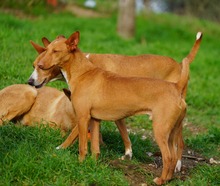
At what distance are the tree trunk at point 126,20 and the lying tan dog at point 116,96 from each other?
982 centimetres

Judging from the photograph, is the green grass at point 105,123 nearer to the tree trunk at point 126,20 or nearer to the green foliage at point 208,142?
the green foliage at point 208,142

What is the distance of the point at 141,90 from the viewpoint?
6.58 meters

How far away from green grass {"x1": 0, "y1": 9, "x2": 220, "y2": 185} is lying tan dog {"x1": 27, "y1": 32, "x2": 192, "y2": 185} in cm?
45

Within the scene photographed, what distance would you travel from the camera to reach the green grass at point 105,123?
6474 mm

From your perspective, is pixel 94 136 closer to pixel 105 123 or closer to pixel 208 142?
pixel 105 123

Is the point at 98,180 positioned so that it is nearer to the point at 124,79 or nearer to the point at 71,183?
the point at 71,183

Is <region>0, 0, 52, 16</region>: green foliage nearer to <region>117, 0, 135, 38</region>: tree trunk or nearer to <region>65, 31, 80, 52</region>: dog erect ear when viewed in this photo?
<region>117, 0, 135, 38</region>: tree trunk

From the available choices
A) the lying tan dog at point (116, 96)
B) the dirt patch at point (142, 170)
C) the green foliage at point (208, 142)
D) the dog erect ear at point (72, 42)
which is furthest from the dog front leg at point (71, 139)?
the green foliage at point (208, 142)

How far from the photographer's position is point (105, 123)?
30.0ft

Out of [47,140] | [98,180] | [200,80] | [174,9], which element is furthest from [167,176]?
[174,9]

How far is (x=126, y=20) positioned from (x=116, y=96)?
1039 cm

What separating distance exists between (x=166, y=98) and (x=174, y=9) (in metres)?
25.8

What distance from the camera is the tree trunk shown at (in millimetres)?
16688

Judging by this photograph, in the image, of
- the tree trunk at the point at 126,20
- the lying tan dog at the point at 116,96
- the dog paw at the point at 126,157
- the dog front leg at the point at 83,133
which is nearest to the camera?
the lying tan dog at the point at 116,96
